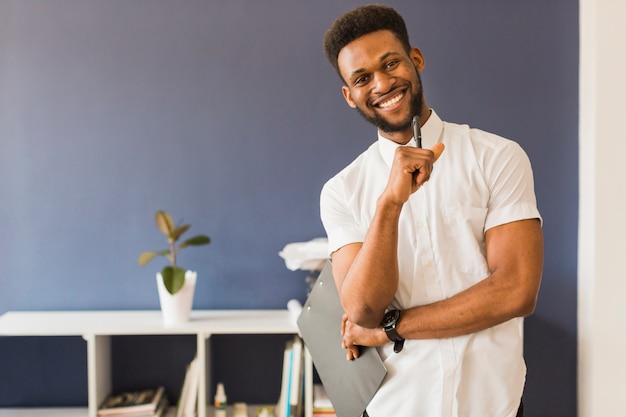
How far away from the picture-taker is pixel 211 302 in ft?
9.70

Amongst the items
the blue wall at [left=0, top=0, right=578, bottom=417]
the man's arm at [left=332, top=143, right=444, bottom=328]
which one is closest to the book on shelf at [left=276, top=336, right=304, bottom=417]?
the blue wall at [left=0, top=0, right=578, bottom=417]

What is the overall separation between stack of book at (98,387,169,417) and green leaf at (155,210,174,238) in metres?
0.70

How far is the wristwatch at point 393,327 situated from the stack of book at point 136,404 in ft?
5.28

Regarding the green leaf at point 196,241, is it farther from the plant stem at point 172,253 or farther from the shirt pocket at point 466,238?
the shirt pocket at point 466,238

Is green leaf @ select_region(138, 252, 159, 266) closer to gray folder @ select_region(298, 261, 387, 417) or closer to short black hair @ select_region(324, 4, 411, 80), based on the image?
gray folder @ select_region(298, 261, 387, 417)

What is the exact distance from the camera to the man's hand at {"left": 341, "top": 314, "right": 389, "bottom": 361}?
1.42 meters

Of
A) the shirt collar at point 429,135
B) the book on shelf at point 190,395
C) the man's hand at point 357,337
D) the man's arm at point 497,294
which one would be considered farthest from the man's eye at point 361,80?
the book on shelf at point 190,395

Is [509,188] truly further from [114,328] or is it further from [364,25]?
[114,328]

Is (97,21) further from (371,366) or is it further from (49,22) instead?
(371,366)

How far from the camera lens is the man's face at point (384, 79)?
1.41m

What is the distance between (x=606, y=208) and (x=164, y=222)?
72.0 inches

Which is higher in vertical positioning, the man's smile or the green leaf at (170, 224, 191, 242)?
the man's smile

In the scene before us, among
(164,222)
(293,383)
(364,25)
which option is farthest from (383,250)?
(164,222)

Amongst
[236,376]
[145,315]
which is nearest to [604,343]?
[236,376]
